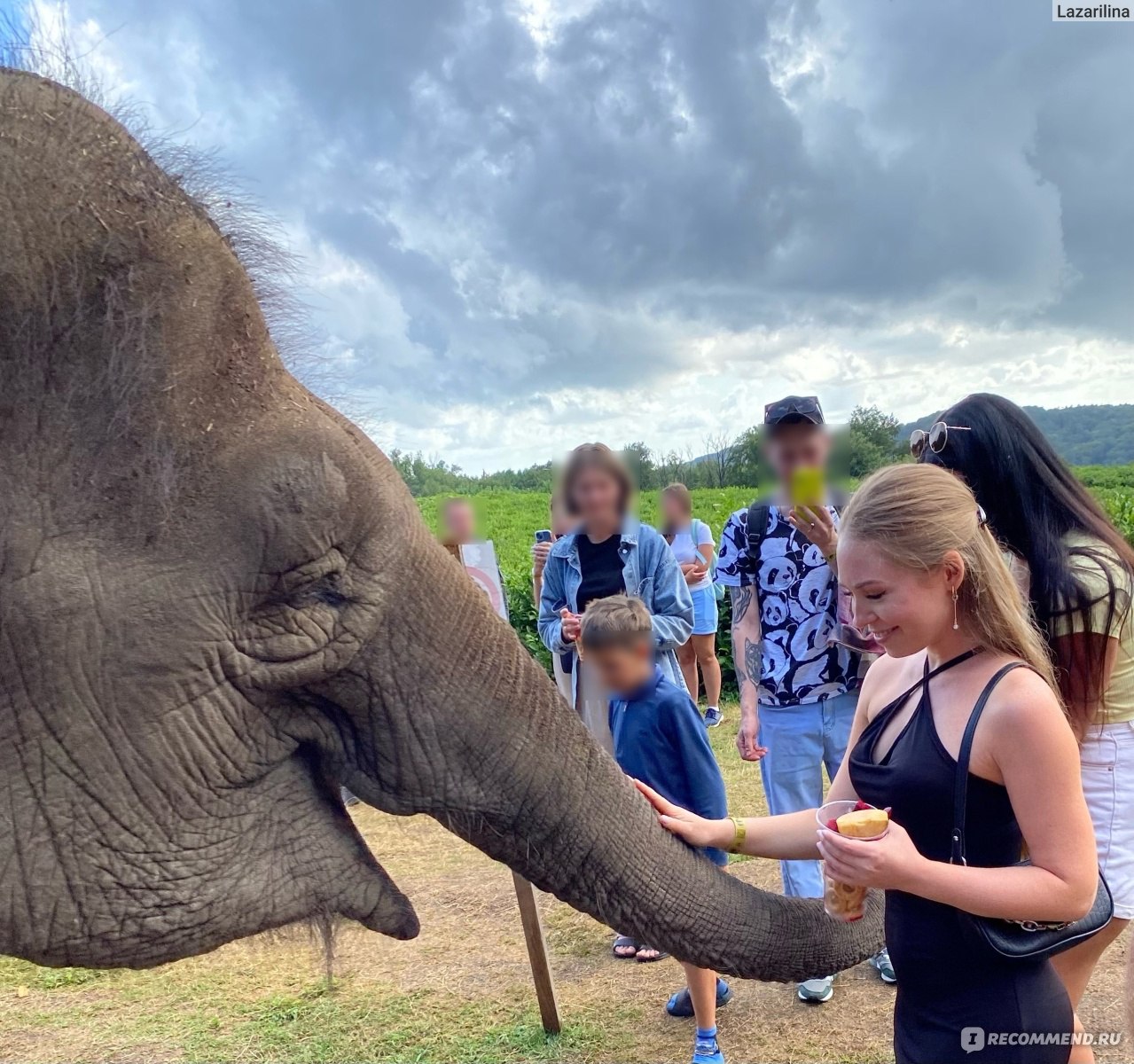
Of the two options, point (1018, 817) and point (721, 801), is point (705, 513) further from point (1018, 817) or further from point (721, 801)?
point (1018, 817)

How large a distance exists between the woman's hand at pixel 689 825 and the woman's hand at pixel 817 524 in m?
1.47

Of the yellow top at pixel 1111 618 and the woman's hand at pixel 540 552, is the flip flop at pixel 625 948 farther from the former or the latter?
the yellow top at pixel 1111 618

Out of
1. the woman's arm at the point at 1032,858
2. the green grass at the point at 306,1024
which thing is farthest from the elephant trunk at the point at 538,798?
the green grass at the point at 306,1024

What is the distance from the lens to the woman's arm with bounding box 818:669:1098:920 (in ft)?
5.62

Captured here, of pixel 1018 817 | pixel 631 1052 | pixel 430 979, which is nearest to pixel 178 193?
pixel 1018 817

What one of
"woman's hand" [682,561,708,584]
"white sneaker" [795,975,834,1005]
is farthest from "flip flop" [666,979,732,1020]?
"woman's hand" [682,561,708,584]

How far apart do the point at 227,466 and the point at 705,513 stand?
12.7m

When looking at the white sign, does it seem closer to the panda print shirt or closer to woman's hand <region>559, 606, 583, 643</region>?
woman's hand <region>559, 606, 583, 643</region>

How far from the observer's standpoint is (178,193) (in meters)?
1.81

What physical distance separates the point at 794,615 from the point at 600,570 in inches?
35.3

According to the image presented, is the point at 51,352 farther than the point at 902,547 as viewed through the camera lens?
No

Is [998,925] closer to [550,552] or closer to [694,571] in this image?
[550,552]

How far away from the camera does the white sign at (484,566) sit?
376 centimetres

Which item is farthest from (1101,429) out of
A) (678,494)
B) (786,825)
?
(786,825)
